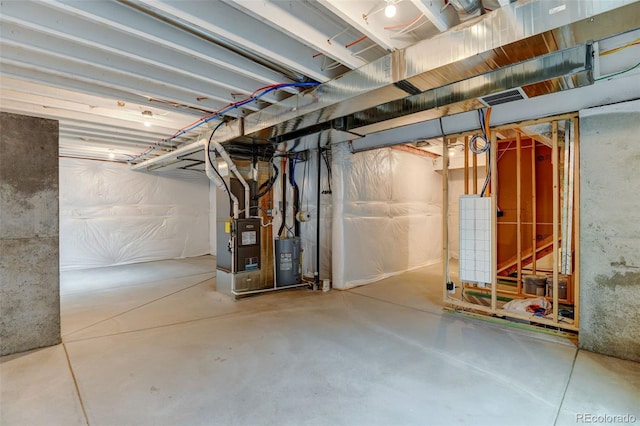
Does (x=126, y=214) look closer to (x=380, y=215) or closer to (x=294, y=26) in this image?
(x=380, y=215)

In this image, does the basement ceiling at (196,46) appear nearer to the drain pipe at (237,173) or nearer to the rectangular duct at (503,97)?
the drain pipe at (237,173)

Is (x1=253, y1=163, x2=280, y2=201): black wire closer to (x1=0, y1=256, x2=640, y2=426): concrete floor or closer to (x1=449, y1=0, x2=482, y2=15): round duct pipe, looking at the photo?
(x1=0, y1=256, x2=640, y2=426): concrete floor

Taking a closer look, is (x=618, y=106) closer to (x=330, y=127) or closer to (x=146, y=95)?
(x=330, y=127)

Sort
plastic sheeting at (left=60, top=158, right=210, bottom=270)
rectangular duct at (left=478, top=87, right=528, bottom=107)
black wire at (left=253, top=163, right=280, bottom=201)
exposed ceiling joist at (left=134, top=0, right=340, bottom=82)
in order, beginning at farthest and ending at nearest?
1. plastic sheeting at (left=60, top=158, right=210, bottom=270)
2. black wire at (left=253, top=163, right=280, bottom=201)
3. rectangular duct at (left=478, top=87, right=528, bottom=107)
4. exposed ceiling joist at (left=134, top=0, right=340, bottom=82)

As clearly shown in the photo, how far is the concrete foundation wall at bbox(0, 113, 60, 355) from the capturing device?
254 cm

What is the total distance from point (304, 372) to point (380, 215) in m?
3.36

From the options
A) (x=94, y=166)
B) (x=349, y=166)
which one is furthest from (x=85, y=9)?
(x=94, y=166)

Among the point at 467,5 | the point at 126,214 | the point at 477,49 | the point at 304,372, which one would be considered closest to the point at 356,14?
the point at 467,5

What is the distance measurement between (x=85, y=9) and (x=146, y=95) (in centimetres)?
128

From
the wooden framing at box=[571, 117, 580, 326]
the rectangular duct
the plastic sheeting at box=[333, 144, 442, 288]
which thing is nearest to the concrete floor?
the wooden framing at box=[571, 117, 580, 326]

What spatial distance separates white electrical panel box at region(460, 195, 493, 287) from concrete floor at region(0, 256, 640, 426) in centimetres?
53

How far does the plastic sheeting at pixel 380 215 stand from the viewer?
4.69 m

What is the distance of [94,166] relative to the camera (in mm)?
6660

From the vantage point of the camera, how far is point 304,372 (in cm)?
229
